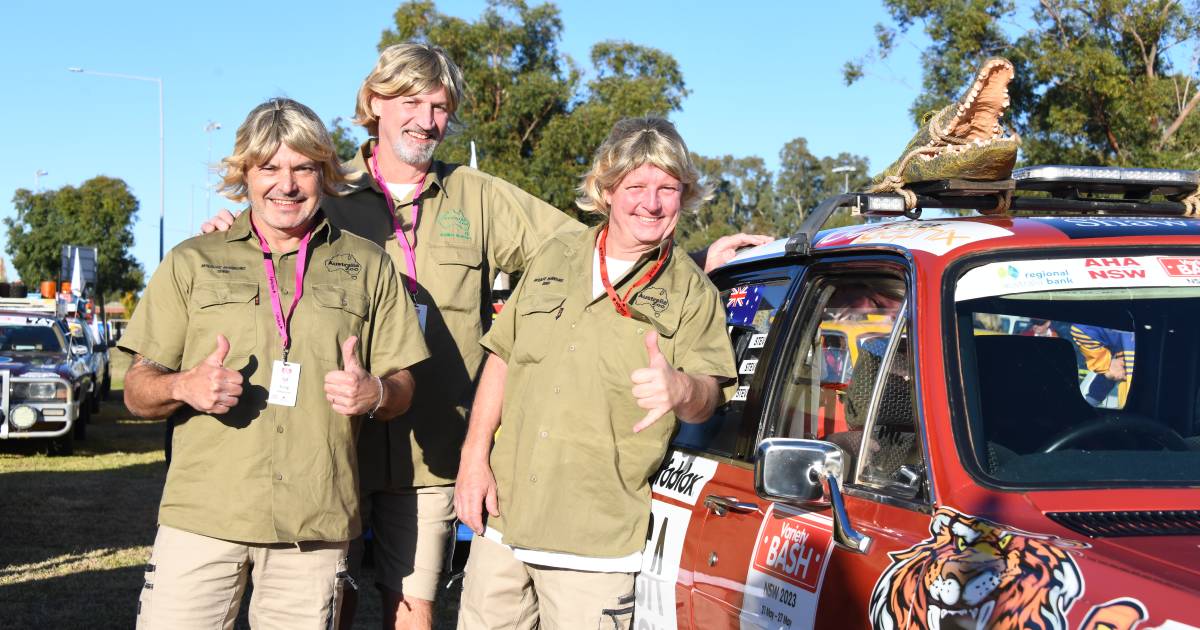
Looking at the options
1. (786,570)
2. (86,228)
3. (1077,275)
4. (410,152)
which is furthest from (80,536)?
(86,228)

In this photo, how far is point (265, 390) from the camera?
3240mm

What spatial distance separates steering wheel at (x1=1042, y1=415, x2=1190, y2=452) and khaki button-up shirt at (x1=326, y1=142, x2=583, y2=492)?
1678 millimetres

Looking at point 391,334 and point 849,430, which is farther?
point 391,334

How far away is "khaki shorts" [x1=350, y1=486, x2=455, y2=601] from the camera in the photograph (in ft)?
13.2

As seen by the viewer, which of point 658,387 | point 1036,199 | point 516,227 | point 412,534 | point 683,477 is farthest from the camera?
point 516,227

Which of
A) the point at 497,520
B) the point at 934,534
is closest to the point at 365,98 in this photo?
the point at 497,520

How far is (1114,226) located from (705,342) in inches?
40.7

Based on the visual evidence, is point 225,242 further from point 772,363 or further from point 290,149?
point 772,363

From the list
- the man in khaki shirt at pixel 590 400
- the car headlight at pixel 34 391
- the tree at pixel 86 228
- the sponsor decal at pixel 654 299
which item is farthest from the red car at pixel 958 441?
the tree at pixel 86 228

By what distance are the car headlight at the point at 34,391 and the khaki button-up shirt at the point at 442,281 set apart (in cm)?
1068

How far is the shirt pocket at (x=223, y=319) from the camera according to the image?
3.24 meters

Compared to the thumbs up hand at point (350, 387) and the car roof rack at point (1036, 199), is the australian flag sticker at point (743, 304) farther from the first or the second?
the thumbs up hand at point (350, 387)

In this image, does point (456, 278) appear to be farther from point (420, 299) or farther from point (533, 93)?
point (533, 93)

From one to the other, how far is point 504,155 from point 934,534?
3380cm
